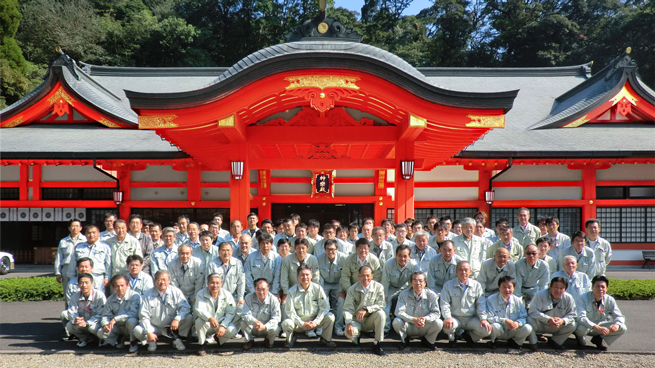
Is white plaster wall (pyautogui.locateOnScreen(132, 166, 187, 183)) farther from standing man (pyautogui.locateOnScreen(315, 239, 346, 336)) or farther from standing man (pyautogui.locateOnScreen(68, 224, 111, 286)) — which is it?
standing man (pyautogui.locateOnScreen(315, 239, 346, 336))

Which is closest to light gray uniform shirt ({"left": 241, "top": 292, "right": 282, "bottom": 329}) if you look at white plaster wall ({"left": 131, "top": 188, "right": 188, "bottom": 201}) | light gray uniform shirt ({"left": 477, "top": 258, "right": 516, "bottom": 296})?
light gray uniform shirt ({"left": 477, "top": 258, "right": 516, "bottom": 296})

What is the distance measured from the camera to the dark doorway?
13531 millimetres

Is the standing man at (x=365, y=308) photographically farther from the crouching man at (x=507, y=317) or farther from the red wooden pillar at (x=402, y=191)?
the red wooden pillar at (x=402, y=191)

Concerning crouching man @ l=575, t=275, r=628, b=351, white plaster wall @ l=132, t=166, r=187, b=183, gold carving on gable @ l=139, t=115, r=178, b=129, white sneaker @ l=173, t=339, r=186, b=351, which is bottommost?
white sneaker @ l=173, t=339, r=186, b=351

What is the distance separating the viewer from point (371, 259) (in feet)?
22.4

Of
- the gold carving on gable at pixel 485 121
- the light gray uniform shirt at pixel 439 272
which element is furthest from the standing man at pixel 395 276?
the gold carving on gable at pixel 485 121

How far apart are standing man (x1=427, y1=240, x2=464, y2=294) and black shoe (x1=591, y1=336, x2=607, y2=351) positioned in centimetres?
192

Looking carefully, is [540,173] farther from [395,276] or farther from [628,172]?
[395,276]

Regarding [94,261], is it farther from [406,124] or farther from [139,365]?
[406,124]

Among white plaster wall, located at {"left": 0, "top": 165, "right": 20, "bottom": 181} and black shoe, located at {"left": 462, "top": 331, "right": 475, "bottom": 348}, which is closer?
black shoe, located at {"left": 462, "top": 331, "right": 475, "bottom": 348}

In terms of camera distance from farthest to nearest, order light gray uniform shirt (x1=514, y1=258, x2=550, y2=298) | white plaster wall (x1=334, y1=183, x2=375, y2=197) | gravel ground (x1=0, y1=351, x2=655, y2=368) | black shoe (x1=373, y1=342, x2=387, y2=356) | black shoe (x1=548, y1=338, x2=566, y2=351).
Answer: white plaster wall (x1=334, y1=183, x2=375, y2=197) < light gray uniform shirt (x1=514, y1=258, x2=550, y2=298) < black shoe (x1=548, y1=338, x2=566, y2=351) < black shoe (x1=373, y1=342, x2=387, y2=356) < gravel ground (x1=0, y1=351, x2=655, y2=368)

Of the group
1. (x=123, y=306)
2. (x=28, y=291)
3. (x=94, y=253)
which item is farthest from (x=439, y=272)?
(x=28, y=291)

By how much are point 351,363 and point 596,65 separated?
33.2 m

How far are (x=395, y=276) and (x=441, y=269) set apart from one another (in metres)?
0.65
